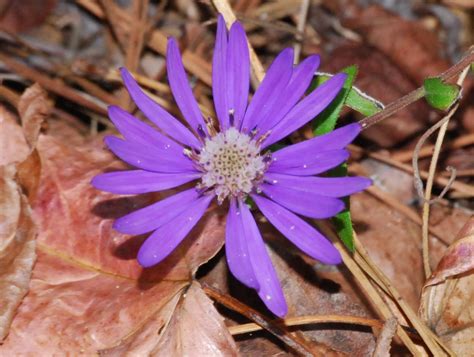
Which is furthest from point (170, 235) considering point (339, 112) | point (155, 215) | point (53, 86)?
point (53, 86)

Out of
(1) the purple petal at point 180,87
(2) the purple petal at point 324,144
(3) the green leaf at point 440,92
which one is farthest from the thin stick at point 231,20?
(3) the green leaf at point 440,92

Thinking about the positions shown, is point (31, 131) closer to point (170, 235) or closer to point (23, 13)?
point (170, 235)

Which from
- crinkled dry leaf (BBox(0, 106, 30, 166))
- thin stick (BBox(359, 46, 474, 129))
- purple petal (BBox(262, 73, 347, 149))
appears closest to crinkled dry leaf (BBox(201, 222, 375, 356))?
purple petal (BBox(262, 73, 347, 149))

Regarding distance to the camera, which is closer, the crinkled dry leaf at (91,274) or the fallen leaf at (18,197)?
the crinkled dry leaf at (91,274)

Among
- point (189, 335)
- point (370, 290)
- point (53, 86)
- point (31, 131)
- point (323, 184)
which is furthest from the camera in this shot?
point (53, 86)

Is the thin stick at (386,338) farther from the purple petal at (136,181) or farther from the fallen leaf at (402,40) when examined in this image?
the fallen leaf at (402,40)

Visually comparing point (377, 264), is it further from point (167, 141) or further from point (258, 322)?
point (167, 141)
